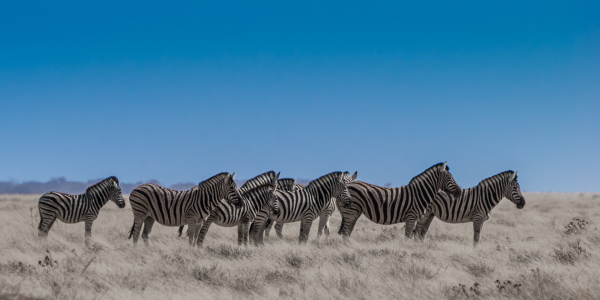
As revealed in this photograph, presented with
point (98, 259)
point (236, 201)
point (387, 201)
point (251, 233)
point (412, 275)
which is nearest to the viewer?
point (412, 275)

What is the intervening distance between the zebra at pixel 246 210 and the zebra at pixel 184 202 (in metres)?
0.27

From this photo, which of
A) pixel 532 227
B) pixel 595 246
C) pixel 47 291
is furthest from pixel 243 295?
pixel 532 227

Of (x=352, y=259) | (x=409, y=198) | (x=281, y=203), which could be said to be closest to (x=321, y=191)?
(x=281, y=203)

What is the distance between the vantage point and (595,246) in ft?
54.7

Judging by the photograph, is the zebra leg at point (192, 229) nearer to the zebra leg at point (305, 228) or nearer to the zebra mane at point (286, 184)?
the zebra leg at point (305, 228)

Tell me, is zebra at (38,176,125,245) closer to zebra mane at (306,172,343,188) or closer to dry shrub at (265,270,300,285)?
zebra mane at (306,172,343,188)

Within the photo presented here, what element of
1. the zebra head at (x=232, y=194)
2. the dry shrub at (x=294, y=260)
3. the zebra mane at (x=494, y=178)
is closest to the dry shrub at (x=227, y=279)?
the dry shrub at (x=294, y=260)

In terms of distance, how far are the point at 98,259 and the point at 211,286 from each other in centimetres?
397

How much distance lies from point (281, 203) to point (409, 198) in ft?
13.3

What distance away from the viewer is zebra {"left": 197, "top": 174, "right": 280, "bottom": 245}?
14953 mm

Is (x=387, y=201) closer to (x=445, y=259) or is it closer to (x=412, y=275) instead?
(x=445, y=259)

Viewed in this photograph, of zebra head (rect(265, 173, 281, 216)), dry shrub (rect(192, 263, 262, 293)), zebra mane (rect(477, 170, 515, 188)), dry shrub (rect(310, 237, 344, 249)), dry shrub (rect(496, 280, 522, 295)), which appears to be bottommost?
dry shrub (rect(192, 263, 262, 293))

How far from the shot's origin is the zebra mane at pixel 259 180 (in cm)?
1670

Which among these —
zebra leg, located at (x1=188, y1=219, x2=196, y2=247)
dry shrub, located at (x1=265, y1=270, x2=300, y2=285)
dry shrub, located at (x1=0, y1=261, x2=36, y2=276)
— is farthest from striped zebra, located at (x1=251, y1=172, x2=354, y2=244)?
dry shrub, located at (x1=0, y1=261, x2=36, y2=276)
